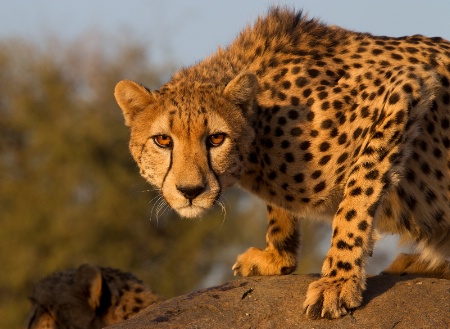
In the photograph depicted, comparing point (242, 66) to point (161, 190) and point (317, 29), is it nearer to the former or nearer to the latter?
point (317, 29)

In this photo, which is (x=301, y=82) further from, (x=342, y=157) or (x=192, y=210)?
(x=192, y=210)

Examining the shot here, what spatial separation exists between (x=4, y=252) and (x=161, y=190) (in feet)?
43.3

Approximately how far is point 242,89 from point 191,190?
0.63 meters

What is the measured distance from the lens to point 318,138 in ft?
15.6

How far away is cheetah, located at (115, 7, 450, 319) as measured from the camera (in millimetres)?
4434

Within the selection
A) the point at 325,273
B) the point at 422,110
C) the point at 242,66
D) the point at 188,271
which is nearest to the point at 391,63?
the point at 422,110

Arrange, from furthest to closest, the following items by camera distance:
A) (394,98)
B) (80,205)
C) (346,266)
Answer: (80,205) < (394,98) < (346,266)

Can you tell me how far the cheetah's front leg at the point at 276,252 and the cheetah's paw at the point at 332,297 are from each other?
88 centimetres

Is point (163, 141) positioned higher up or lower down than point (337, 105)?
lower down

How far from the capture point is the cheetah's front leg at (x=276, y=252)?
518 cm

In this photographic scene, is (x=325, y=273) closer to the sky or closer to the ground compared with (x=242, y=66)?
closer to the ground

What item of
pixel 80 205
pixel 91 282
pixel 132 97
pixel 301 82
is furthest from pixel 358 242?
pixel 80 205

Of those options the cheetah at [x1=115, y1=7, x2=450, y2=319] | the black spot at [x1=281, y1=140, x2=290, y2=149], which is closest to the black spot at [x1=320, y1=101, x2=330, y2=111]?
the cheetah at [x1=115, y1=7, x2=450, y2=319]

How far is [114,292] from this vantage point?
18.3 ft
